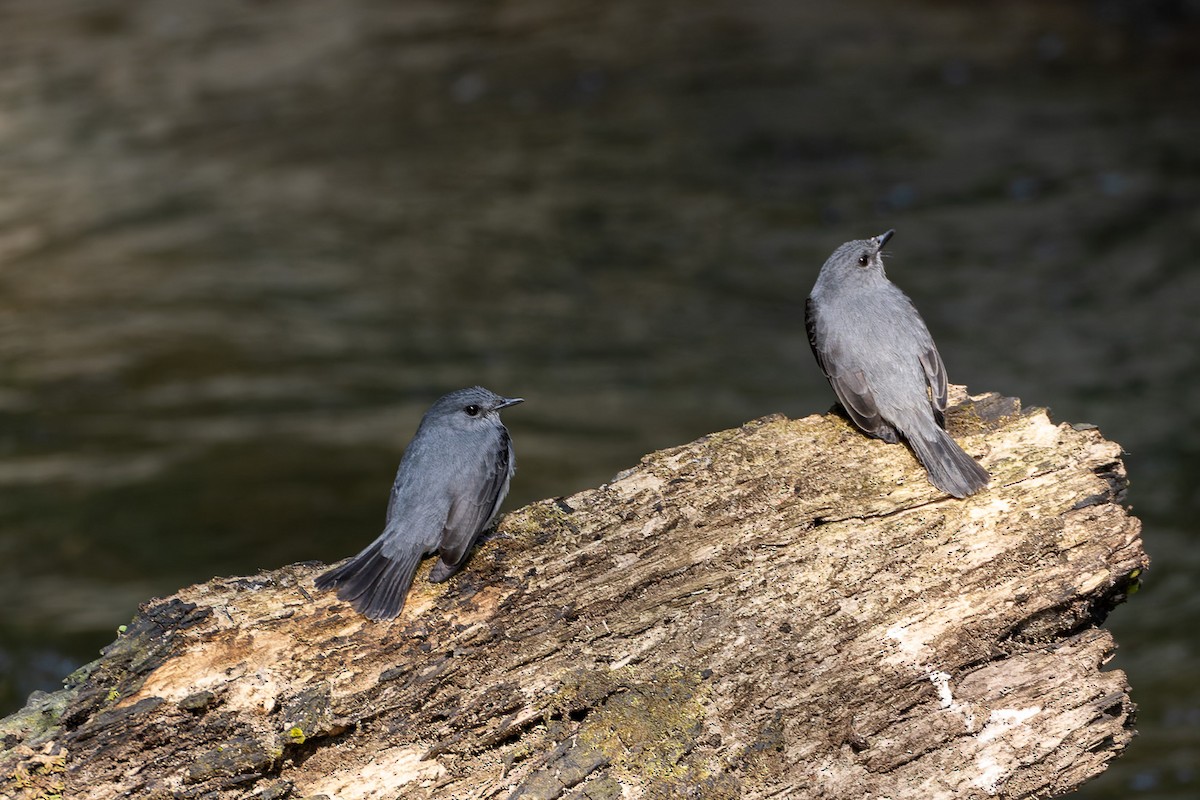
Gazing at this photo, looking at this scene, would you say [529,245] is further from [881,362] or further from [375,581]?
[375,581]

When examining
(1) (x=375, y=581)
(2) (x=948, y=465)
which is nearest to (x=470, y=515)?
(1) (x=375, y=581)

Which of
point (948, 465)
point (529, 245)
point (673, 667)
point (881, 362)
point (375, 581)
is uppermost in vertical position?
point (529, 245)

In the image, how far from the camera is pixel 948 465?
4.61 meters

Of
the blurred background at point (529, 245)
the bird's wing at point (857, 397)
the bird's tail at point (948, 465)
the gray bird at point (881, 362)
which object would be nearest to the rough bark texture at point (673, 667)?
the bird's tail at point (948, 465)

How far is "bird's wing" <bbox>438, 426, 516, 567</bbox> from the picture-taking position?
14.7 feet

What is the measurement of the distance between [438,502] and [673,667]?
3.62 feet

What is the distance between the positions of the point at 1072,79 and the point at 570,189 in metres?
6.82

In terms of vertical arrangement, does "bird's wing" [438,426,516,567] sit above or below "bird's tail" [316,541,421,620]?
above

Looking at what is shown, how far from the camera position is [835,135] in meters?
14.9

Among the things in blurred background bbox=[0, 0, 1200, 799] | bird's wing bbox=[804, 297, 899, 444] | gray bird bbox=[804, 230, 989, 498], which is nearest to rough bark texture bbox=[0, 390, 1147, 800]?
gray bird bbox=[804, 230, 989, 498]

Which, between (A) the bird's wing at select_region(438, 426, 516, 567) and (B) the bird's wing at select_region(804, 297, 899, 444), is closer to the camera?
(A) the bird's wing at select_region(438, 426, 516, 567)

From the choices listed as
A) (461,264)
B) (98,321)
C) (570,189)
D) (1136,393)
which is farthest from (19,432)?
(1136,393)

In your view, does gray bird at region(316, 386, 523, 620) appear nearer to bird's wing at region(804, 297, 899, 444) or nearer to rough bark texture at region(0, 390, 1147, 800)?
rough bark texture at region(0, 390, 1147, 800)

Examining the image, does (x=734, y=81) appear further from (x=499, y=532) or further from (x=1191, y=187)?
(x=499, y=532)
